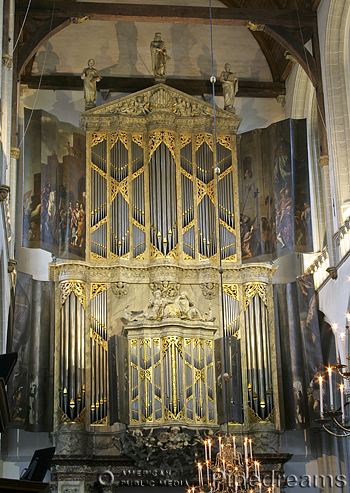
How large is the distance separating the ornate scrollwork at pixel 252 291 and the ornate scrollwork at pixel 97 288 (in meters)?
3.47

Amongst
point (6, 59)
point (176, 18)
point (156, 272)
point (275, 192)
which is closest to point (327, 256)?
point (275, 192)

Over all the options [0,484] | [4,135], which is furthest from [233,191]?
[0,484]

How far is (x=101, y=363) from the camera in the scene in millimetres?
18250

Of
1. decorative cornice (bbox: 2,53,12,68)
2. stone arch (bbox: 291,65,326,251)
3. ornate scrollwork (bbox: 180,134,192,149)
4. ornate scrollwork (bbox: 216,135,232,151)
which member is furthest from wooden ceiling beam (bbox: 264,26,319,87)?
decorative cornice (bbox: 2,53,12,68)

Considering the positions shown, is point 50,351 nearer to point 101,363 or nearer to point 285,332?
point 101,363

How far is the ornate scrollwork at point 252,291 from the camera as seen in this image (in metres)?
19.2

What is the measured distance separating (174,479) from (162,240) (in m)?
5.85

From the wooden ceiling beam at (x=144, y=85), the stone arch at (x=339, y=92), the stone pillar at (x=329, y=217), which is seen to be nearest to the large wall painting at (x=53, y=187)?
the wooden ceiling beam at (x=144, y=85)

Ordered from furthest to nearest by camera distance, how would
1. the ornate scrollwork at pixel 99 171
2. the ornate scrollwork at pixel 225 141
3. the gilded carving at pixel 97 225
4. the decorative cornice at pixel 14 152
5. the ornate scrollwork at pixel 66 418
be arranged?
the ornate scrollwork at pixel 225 141
the ornate scrollwork at pixel 99 171
the gilded carving at pixel 97 225
the ornate scrollwork at pixel 66 418
the decorative cornice at pixel 14 152

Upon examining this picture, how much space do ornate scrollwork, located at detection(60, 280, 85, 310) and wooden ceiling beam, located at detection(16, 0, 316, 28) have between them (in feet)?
21.5

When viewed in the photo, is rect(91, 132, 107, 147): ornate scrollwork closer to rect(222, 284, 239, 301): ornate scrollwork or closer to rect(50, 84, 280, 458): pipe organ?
rect(50, 84, 280, 458): pipe organ

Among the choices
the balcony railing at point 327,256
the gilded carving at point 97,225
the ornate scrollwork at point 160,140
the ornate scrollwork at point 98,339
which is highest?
the ornate scrollwork at point 160,140

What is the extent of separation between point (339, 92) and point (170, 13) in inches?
187

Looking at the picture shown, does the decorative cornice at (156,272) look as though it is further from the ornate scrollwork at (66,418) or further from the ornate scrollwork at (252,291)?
the ornate scrollwork at (66,418)
